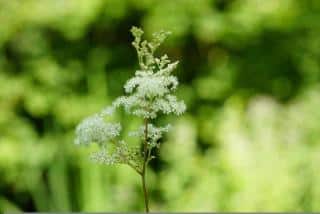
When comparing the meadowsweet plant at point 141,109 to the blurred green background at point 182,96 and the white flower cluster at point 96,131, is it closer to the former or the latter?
the white flower cluster at point 96,131

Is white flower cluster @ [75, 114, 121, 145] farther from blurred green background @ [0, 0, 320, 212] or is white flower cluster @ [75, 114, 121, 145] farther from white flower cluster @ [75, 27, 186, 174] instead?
blurred green background @ [0, 0, 320, 212]

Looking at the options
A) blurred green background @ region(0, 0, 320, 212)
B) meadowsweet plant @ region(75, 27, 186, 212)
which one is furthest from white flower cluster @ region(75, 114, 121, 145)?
blurred green background @ region(0, 0, 320, 212)

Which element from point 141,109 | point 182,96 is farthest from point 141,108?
point 182,96

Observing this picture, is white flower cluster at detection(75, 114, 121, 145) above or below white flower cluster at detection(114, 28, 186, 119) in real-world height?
below

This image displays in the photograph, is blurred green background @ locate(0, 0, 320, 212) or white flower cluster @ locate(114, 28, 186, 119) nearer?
white flower cluster @ locate(114, 28, 186, 119)

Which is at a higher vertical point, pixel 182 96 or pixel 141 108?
pixel 141 108

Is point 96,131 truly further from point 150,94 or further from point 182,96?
point 182,96

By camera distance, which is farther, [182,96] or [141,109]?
[182,96]
